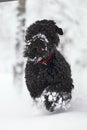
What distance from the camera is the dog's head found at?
671 cm

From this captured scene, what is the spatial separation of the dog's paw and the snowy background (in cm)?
13

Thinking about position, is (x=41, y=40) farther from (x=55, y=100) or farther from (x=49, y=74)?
(x=55, y=100)

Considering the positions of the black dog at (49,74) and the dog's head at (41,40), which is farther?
the black dog at (49,74)

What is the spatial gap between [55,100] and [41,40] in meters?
0.88

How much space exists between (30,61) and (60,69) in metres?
0.41

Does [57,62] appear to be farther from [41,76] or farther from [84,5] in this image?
[84,5]

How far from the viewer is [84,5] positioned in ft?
43.8

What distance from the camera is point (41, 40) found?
264 inches

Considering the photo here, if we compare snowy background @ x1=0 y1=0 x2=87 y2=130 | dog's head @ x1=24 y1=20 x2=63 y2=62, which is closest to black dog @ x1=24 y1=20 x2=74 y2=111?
dog's head @ x1=24 y1=20 x2=63 y2=62

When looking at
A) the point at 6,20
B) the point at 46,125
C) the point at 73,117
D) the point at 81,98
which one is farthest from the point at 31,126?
the point at 6,20

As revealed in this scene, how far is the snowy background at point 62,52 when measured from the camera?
239 inches

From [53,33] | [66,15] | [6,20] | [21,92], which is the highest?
[6,20]

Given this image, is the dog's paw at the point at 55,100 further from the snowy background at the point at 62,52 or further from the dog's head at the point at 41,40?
the dog's head at the point at 41,40

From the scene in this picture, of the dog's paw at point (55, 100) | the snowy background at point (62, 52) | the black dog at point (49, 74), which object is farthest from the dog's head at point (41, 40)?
the snowy background at point (62, 52)
